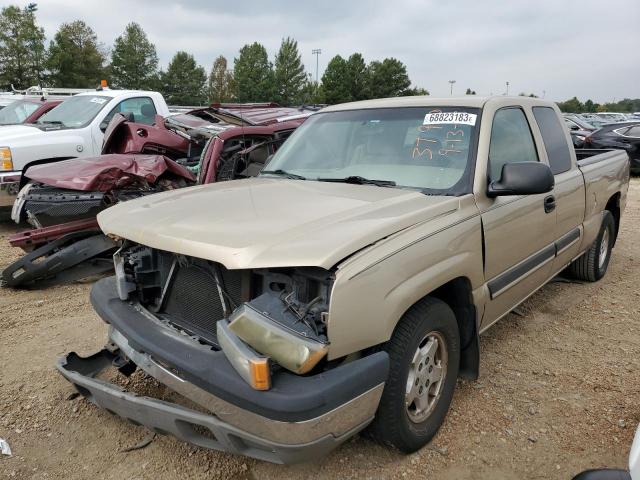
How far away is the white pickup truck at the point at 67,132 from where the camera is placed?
7.10m

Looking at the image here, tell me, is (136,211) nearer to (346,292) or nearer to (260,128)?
(346,292)

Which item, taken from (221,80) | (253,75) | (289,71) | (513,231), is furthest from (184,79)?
(513,231)

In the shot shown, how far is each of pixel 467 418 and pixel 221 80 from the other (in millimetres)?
77148

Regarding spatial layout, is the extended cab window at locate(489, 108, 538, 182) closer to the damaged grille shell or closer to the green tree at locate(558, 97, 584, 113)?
the damaged grille shell

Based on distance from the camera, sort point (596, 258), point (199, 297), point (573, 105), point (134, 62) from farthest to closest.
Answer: point (573, 105) → point (134, 62) → point (596, 258) → point (199, 297)

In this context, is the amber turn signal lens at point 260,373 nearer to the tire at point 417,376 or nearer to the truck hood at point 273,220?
the truck hood at point 273,220

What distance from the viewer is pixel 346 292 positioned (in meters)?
2.02

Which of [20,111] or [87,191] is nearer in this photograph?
[87,191]

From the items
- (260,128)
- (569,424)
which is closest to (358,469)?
(569,424)

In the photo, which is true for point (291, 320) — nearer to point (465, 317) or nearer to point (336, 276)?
point (336, 276)

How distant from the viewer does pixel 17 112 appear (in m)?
10.7

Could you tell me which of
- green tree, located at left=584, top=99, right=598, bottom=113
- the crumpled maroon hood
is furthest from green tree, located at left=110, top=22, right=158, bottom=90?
green tree, located at left=584, top=99, right=598, bottom=113

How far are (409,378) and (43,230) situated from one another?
175 inches

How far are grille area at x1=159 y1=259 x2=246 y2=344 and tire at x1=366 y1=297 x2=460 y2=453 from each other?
759mm
